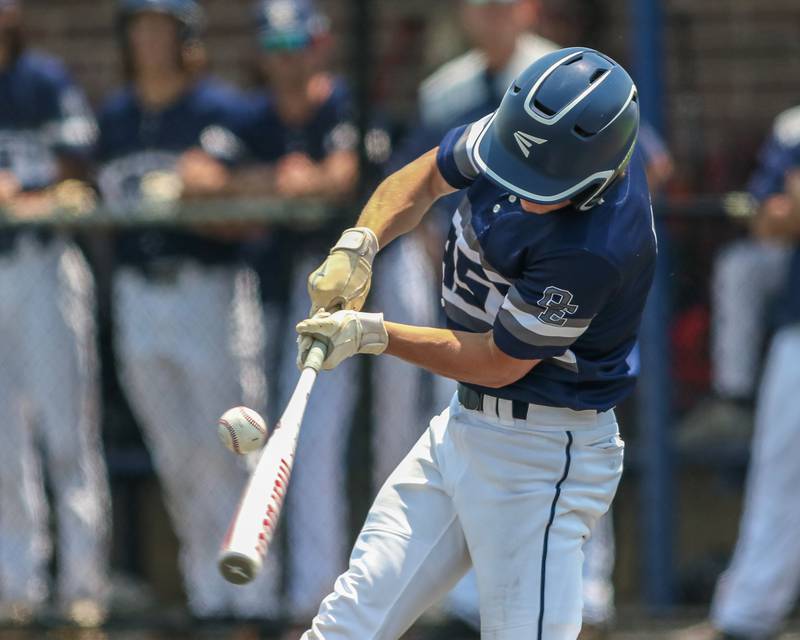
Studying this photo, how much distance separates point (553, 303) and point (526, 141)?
35cm

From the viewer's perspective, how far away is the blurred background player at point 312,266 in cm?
538

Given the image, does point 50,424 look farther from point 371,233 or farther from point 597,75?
point 597,75

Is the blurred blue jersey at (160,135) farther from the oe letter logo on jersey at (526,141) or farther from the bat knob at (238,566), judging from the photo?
the bat knob at (238,566)

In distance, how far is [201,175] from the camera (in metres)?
5.44

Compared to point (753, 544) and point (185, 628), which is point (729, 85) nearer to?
point (753, 544)

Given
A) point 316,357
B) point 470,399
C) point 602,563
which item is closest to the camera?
point 316,357

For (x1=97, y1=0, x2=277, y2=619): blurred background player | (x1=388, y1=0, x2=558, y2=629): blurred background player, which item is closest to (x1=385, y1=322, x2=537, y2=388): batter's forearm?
(x1=388, y1=0, x2=558, y2=629): blurred background player

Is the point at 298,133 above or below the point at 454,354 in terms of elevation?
below

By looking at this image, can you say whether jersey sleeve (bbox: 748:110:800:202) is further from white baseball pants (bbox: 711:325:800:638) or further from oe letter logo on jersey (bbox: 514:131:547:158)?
oe letter logo on jersey (bbox: 514:131:547:158)

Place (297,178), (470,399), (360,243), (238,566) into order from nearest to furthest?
(238,566), (360,243), (470,399), (297,178)

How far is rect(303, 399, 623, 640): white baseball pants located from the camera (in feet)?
11.4

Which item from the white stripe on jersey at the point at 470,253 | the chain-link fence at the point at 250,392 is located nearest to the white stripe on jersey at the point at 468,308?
the white stripe on jersey at the point at 470,253

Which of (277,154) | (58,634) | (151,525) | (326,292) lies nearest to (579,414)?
(326,292)

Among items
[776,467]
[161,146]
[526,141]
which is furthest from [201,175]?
[526,141]
